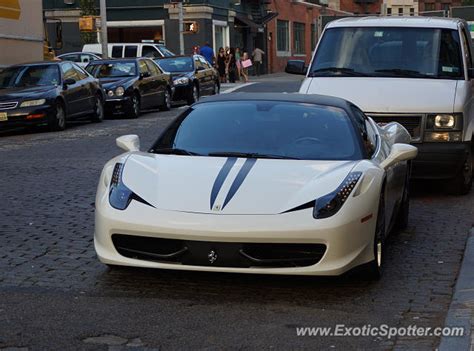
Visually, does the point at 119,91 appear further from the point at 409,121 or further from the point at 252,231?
the point at 252,231

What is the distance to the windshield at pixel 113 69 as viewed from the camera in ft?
81.3

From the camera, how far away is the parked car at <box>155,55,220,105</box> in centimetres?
2808

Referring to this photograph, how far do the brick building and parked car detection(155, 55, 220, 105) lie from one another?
104ft

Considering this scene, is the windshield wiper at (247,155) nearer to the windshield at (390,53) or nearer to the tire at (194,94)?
the windshield at (390,53)

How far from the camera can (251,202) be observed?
600 centimetres

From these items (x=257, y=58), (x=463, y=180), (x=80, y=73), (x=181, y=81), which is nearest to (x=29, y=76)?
(x=80, y=73)

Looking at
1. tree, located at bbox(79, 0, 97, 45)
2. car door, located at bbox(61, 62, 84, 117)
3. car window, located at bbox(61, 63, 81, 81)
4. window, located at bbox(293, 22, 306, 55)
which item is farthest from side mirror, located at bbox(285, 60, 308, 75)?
window, located at bbox(293, 22, 306, 55)

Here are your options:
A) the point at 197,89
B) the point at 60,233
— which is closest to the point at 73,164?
the point at 60,233

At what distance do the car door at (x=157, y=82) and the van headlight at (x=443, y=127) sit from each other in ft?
52.8

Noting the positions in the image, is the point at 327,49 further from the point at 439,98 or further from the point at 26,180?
the point at 26,180

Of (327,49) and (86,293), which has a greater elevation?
(327,49)

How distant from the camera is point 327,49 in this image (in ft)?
37.8

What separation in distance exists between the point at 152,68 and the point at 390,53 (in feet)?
50.1

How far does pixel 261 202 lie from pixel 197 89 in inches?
915
